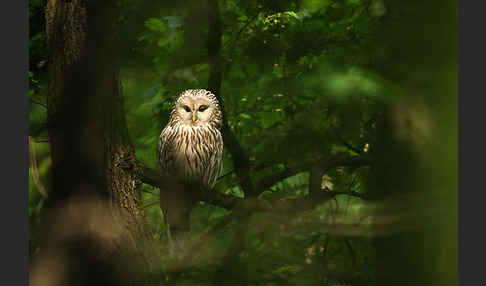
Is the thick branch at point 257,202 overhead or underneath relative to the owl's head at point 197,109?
underneath

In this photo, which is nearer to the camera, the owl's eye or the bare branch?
the bare branch

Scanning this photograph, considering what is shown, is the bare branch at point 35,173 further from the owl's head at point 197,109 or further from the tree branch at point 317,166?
the tree branch at point 317,166

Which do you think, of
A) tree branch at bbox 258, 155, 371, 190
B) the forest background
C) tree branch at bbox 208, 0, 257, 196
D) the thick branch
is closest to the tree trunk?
the forest background

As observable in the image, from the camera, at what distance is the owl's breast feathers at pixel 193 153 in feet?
12.3

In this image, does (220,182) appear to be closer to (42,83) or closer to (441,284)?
(42,83)

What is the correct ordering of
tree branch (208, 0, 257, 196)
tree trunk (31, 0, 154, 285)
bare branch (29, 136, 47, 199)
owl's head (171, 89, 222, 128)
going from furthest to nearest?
owl's head (171, 89, 222, 128) → tree branch (208, 0, 257, 196) → bare branch (29, 136, 47, 199) → tree trunk (31, 0, 154, 285)

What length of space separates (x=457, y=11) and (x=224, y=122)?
2.48 metres

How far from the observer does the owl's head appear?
3545mm

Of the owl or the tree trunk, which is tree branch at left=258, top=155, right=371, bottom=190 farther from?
the tree trunk

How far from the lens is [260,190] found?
11.6 feet

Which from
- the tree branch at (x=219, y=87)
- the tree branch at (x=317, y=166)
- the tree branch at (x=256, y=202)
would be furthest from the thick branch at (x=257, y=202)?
the tree branch at (x=219, y=87)

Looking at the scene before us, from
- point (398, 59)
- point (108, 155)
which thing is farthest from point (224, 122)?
point (398, 59)

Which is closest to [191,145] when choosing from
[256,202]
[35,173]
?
[256,202]

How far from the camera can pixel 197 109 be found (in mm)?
3650
